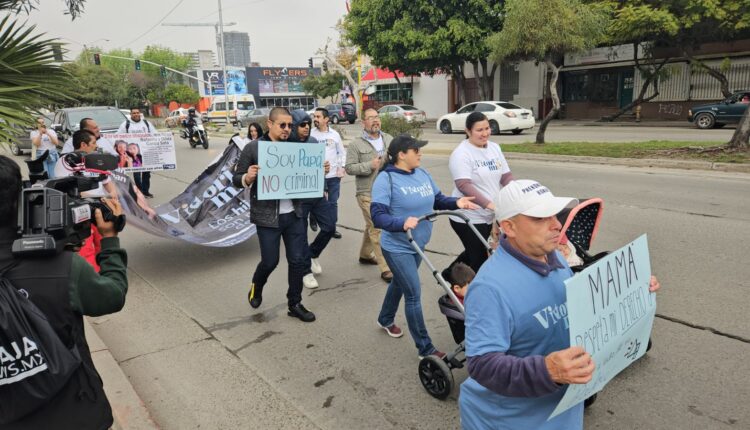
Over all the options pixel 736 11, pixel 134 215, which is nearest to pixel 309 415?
pixel 134 215

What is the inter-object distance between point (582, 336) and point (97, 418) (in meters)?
1.80

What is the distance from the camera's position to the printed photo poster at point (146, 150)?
10062mm

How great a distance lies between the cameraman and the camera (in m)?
1.80

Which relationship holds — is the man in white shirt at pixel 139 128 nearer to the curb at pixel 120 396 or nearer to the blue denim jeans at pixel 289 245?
the blue denim jeans at pixel 289 245

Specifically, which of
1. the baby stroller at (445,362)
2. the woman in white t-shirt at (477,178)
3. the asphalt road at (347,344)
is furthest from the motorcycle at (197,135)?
the baby stroller at (445,362)

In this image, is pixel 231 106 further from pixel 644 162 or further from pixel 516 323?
pixel 516 323

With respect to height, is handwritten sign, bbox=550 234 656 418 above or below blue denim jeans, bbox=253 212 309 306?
above

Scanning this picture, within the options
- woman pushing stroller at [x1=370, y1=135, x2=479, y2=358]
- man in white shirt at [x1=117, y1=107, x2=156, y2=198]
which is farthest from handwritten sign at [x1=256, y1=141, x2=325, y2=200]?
man in white shirt at [x1=117, y1=107, x2=156, y2=198]

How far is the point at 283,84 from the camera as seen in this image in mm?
80812

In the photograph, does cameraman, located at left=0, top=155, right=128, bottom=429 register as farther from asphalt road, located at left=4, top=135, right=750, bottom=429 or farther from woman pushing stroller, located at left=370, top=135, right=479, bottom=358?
woman pushing stroller, located at left=370, top=135, right=479, bottom=358

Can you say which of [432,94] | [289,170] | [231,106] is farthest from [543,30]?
[231,106]

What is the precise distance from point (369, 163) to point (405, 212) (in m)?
2.09

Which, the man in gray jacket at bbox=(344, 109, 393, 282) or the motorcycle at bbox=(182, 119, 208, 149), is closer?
the man in gray jacket at bbox=(344, 109, 393, 282)

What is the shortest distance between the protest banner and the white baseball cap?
199 inches
